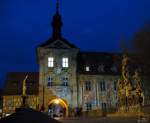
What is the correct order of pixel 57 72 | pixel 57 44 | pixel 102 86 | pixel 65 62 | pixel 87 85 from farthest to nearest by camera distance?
1. pixel 102 86
2. pixel 87 85
3. pixel 65 62
4. pixel 57 44
5. pixel 57 72

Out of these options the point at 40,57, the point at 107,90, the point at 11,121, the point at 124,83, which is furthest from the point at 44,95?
the point at 11,121

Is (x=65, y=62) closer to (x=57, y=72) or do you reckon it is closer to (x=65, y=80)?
(x=57, y=72)

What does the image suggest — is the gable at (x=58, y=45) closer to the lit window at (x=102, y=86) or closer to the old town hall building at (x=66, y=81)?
the old town hall building at (x=66, y=81)

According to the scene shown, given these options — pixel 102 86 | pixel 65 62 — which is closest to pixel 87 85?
pixel 102 86

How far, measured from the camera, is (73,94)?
5556 centimetres

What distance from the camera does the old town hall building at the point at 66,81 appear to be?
5516 cm

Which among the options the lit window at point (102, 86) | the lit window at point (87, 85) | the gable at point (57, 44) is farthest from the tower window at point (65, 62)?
the lit window at point (102, 86)

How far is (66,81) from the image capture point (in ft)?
184

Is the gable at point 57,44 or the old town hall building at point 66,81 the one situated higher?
the gable at point 57,44

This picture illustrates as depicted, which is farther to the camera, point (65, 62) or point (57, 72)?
point (65, 62)

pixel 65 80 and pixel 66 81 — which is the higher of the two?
pixel 65 80

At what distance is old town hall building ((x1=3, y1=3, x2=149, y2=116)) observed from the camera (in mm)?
55156

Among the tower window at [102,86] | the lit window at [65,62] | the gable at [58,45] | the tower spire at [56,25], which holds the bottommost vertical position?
the tower window at [102,86]

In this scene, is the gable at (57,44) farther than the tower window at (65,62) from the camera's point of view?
No
